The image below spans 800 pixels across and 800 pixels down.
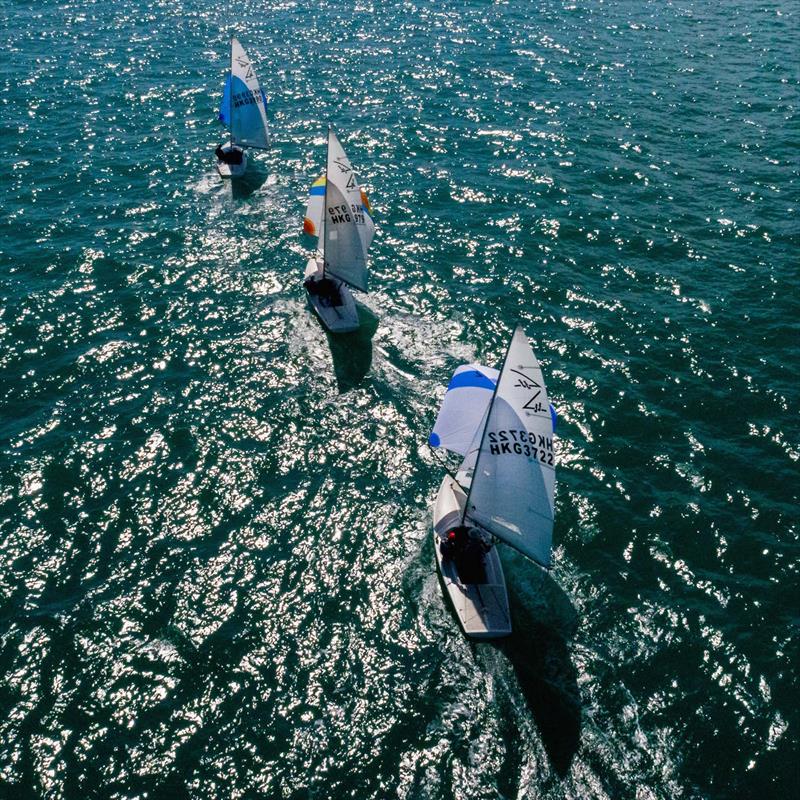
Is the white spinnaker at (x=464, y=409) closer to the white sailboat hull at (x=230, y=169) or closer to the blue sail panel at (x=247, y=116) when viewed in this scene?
the white sailboat hull at (x=230, y=169)

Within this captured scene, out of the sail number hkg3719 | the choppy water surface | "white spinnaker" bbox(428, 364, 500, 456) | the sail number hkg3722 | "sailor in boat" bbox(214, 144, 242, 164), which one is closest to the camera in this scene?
the choppy water surface

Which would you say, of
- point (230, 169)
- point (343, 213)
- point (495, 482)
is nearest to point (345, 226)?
point (343, 213)

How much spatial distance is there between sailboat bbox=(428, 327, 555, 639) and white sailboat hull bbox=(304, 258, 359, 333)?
11.8 meters

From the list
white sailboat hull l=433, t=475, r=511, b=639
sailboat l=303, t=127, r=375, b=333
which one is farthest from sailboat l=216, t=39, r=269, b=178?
white sailboat hull l=433, t=475, r=511, b=639

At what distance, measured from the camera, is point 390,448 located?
31.5 m

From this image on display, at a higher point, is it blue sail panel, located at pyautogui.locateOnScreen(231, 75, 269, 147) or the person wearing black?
blue sail panel, located at pyautogui.locateOnScreen(231, 75, 269, 147)

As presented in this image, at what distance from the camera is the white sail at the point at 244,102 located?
5141 centimetres

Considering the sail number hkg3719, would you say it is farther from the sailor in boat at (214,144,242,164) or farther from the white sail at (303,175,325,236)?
the sailor in boat at (214,144,242,164)

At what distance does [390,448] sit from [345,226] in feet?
48.0

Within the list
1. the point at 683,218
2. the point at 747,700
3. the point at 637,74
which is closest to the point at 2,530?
the point at 747,700

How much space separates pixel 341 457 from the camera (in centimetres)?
3100

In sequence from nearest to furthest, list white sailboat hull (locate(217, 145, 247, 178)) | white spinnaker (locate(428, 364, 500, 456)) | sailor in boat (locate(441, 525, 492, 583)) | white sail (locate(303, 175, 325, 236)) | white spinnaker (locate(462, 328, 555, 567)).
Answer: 1. white spinnaker (locate(462, 328, 555, 567))
2. sailor in boat (locate(441, 525, 492, 583))
3. white spinnaker (locate(428, 364, 500, 456))
4. white sail (locate(303, 175, 325, 236))
5. white sailboat hull (locate(217, 145, 247, 178))

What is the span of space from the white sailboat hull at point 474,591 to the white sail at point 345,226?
16922 millimetres

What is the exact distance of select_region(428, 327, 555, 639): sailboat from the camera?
931 inches
